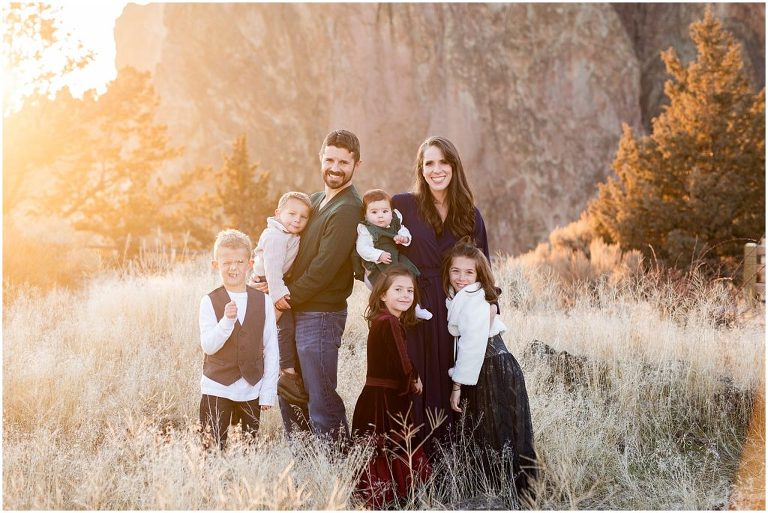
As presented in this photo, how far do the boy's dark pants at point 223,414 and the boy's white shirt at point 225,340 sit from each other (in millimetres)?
52

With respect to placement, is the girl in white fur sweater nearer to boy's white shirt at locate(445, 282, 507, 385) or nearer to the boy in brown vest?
boy's white shirt at locate(445, 282, 507, 385)

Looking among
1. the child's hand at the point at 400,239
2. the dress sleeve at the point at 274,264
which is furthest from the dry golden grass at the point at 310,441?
the child's hand at the point at 400,239

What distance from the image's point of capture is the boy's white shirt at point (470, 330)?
4.36 meters

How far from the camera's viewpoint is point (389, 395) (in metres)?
4.34

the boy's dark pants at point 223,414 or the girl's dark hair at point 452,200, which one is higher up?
the girl's dark hair at point 452,200

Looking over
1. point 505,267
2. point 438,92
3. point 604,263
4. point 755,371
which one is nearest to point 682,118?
point 604,263

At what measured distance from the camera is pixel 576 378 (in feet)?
22.9

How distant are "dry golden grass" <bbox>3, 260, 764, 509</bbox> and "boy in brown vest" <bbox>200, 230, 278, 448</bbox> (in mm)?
252

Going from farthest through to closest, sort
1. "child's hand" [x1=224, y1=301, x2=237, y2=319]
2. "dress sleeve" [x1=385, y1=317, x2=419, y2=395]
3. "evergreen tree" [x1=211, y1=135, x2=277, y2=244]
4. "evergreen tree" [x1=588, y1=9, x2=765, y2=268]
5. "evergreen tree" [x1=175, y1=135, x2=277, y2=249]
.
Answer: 1. "evergreen tree" [x1=211, y1=135, x2=277, y2=244]
2. "evergreen tree" [x1=175, y1=135, x2=277, y2=249]
3. "evergreen tree" [x1=588, y1=9, x2=765, y2=268]
4. "dress sleeve" [x1=385, y1=317, x2=419, y2=395]
5. "child's hand" [x1=224, y1=301, x2=237, y2=319]

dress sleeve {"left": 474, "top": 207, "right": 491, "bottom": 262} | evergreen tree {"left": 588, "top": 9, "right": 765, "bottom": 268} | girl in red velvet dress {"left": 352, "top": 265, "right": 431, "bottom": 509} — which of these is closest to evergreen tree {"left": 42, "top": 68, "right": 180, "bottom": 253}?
evergreen tree {"left": 588, "top": 9, "right": 765, "bottom": 268}

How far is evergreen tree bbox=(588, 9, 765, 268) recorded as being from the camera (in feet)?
46.0

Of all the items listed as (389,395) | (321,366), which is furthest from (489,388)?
(321,366)

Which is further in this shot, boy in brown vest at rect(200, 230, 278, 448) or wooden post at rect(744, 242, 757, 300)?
wooden post at rect(744, 242, 757, 300)

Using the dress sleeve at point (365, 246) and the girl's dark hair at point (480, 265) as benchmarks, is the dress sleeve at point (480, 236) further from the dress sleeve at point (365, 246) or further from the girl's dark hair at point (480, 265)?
the dress sleeve at point (365, 246)
